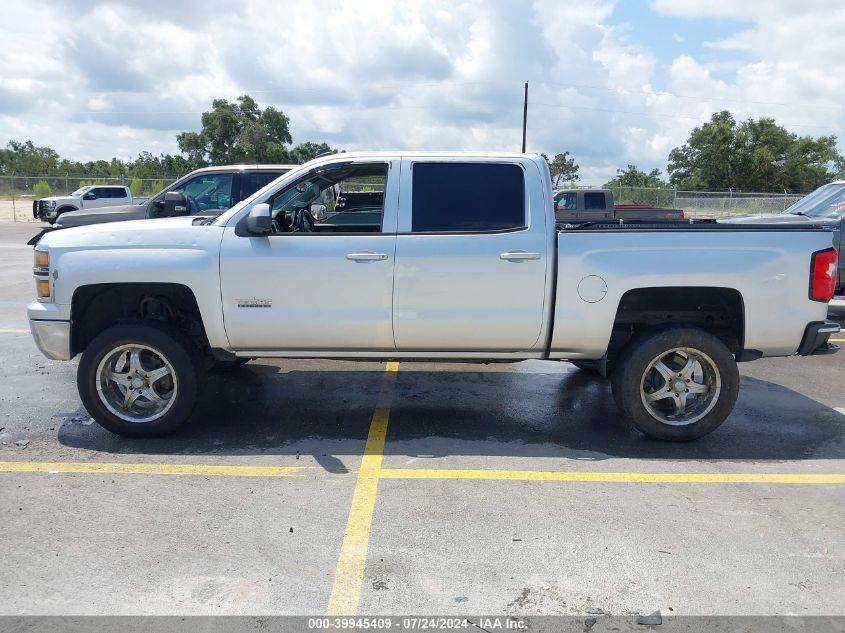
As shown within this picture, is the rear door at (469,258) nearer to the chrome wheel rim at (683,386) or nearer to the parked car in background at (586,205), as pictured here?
the chrome wheel rim at (683,386)

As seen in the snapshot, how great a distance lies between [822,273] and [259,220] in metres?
4.00

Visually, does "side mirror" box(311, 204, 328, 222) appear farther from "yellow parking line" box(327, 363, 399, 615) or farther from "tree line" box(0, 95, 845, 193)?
"tree line" box(0, 95, 845, 193)

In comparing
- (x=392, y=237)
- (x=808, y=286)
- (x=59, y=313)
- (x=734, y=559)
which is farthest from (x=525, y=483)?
(x=59, y=313)

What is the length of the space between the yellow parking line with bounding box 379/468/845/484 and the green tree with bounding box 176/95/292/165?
162 ft

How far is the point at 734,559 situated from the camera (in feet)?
11.6

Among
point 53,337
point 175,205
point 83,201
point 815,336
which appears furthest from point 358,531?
point 83,201

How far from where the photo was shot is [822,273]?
4.86m

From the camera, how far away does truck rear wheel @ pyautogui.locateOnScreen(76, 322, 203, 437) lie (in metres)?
4.98

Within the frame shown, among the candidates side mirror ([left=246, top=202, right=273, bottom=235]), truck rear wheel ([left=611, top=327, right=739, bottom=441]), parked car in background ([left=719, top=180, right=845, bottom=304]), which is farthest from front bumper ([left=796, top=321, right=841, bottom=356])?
parked car in background ([left=719, top=180, right=845, bottom=304])

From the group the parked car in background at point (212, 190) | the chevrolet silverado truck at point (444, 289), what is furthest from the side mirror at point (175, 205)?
the chevrolet silverado truck at point (444, 289)

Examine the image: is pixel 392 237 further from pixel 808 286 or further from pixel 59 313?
pixel 808 286

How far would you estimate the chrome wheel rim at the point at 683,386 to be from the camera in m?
5.02

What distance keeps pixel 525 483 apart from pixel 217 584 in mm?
2004

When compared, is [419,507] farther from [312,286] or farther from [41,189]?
[41,189]
